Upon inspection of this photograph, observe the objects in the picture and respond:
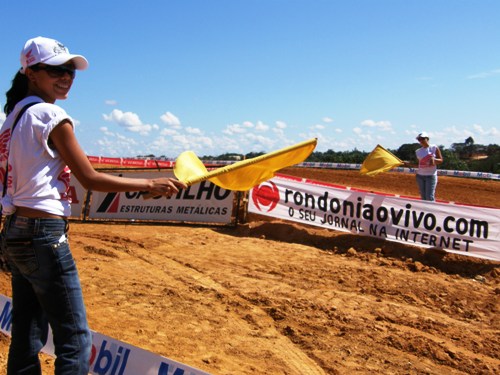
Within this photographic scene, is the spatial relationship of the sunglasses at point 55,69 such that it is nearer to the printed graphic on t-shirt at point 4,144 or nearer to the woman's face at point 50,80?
the woman's face at point 50,80

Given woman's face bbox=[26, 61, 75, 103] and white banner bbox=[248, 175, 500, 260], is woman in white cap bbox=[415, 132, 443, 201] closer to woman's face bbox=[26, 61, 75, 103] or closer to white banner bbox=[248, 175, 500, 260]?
white banner bbox=[248, 175, 500, 260]

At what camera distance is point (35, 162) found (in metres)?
2.56

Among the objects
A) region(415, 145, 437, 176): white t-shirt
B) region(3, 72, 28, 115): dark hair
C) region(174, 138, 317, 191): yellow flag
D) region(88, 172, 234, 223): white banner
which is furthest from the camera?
region(88, 172, 234, 223): white banner

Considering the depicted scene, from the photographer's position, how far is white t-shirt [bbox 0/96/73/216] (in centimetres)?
253

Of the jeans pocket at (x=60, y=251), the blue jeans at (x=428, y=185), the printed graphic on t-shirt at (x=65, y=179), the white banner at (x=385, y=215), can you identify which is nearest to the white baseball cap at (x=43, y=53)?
the printed graphic on t-shirt at (x=65, y=179)

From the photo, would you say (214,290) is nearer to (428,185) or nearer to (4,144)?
(4,144)

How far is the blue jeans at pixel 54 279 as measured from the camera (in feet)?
8.48

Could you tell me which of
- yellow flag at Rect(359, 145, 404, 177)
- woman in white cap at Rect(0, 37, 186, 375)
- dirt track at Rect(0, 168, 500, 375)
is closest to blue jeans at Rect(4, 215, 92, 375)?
woman in white cap at Rect(0, 37, 186, 375)

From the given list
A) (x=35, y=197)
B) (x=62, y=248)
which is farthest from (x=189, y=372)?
(x=35, y=197)

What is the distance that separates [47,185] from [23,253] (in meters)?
0.39

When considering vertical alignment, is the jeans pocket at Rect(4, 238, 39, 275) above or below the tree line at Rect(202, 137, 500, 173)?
below

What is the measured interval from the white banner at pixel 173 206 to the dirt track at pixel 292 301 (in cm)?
133

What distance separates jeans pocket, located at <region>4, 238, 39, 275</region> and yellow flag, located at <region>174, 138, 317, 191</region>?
115cm

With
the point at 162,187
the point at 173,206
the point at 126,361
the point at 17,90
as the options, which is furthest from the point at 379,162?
the point at 17,90
